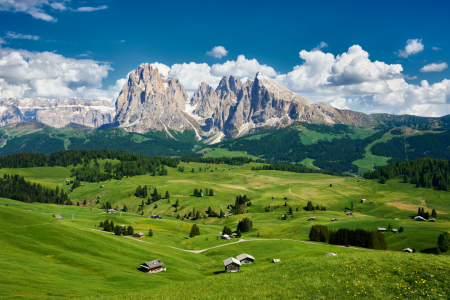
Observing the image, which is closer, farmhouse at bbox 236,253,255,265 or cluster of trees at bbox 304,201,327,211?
farmhouse at bbox 236,253,255,265

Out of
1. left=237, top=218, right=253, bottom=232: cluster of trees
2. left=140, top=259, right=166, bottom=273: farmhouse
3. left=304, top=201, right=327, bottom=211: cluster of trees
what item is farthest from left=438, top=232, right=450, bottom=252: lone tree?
left=304, top=201, right=327, bottom=211: cluster of trees

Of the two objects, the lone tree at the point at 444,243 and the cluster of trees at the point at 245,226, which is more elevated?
the lone tree at the point at 444,243

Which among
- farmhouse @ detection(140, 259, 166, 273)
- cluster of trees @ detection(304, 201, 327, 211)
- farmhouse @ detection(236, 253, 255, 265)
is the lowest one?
cluster of trees @ detection(304, 201, 327, 211)

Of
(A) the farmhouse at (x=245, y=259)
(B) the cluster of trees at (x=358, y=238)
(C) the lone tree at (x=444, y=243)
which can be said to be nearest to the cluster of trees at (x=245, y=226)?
(B) the cluster of trees at (x=358, y=238)

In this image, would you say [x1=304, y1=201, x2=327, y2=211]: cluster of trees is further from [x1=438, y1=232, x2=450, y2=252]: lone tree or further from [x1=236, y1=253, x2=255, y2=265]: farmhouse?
[x1=236, y1=253, x2=255, y2=265]: farmhouse

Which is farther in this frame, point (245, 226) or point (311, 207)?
point (311, 207)

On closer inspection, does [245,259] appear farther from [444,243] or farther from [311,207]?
[311,207]

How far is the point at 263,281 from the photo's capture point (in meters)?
34.1

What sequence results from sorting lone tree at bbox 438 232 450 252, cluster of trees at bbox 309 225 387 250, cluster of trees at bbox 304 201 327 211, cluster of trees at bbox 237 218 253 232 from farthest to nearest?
cluster of trees at bbox 304 201 327 211 → cluster of trees at bbox 237 218 253 232 → cluster of trees at bbox 309 225 387 250 → lone tree at bbox 438 232 450 252

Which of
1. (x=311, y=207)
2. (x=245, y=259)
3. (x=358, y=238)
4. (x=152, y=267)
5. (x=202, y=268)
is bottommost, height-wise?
(x=311, y=207)

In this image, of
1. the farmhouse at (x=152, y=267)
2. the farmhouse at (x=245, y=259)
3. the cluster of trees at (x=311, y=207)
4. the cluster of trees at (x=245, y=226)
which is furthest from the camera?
the cluster of trees at (x=311, y=207)

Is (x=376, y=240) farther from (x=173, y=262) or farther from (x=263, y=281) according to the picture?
(x=263, y=281)

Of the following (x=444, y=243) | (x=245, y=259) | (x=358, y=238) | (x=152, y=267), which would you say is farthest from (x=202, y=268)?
(x=444, y=243)

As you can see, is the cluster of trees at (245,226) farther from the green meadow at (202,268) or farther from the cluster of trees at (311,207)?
the cluster of trees at (311,207)
